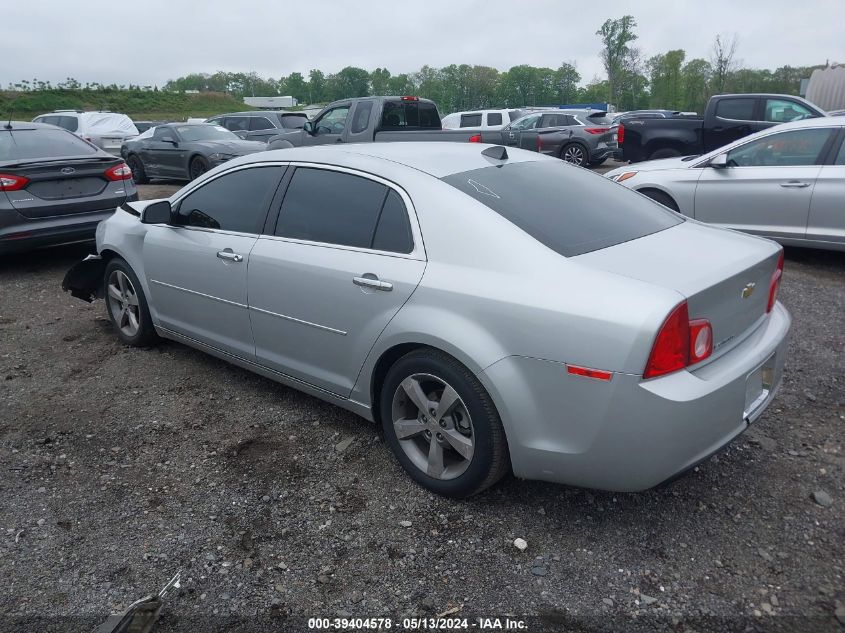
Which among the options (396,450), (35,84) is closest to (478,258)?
(396,450)

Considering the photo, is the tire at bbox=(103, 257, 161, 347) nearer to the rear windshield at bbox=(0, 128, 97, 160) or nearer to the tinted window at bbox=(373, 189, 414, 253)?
the tinted window at bbox=(373, 189, 414, 253)

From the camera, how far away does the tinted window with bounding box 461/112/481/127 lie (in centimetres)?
2088

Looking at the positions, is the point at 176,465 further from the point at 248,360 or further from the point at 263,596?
the point at 263,596

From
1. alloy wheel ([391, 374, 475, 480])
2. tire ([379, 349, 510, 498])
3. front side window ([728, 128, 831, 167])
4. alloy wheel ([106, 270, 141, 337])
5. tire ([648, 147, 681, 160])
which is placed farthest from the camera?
tire ([648, 147, 681, 160])

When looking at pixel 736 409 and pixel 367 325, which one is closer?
pixel 736 409

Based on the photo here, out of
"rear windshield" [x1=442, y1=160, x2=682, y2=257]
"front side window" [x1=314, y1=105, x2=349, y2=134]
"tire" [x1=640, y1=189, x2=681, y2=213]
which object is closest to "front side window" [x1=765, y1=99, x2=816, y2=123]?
"tire" [x1=640, y1=189, x2=681, y2=213]

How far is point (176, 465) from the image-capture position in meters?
3.39

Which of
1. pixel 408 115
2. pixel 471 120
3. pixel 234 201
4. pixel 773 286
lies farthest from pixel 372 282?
pixel 471 120

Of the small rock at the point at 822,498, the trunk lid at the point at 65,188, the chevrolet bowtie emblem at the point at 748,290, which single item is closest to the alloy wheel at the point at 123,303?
the trunk lid at the point at 65,188

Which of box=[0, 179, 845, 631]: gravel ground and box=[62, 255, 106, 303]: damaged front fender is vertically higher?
box=[62, 255, 106, 303]: damaged front fender

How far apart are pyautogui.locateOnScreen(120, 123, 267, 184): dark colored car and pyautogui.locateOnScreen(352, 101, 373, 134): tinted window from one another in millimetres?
2576

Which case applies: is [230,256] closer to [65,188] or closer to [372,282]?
[372,282]

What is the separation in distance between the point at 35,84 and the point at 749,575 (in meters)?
63.7

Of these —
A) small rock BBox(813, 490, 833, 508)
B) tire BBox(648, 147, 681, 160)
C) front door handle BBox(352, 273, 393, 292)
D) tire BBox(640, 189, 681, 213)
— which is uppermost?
front door handle BBox(352, 273, 393, 292)
